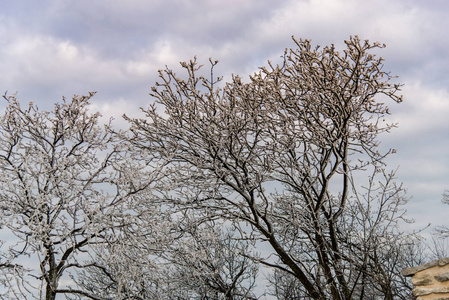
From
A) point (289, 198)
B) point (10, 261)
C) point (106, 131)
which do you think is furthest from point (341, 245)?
point (10, 261)

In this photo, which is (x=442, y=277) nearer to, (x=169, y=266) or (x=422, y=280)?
(x=422, y=280)

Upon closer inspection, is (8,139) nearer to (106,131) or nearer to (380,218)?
(106,131)

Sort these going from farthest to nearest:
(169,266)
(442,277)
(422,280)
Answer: (169,266), (422,280), (442,277)

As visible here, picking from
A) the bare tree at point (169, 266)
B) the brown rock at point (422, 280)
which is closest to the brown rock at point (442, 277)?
the brown rock at point (422, 280)

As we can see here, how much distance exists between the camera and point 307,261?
11094 millimetres

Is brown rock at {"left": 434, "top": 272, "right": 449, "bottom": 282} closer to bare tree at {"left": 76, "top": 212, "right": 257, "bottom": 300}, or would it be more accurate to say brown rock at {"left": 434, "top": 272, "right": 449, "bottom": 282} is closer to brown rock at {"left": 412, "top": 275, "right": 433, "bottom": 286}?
brown rock at {"left": 412, "top": 275, "right": 433, "bottom": 286}

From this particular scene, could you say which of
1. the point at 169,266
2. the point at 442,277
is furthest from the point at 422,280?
the point at 169,266

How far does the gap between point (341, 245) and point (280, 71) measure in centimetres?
425

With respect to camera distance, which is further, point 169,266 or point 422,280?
point 169,266

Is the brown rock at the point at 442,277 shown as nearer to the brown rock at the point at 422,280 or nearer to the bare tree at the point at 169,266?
the brown rock at the point at 422,280

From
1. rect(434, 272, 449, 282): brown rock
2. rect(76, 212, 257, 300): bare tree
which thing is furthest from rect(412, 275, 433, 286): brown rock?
rect(76, 212, 257, 300): bare tree

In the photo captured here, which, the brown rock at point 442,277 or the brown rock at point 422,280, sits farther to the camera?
the brown rock at point 422,280

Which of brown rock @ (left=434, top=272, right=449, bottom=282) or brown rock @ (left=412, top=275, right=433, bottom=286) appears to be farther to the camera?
brown rock @ (left=412, top=275, right=433, bottom=286)

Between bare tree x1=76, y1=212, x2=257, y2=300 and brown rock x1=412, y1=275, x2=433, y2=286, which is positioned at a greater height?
bare tree x1=76, y1=212, x2=257, y2=300
